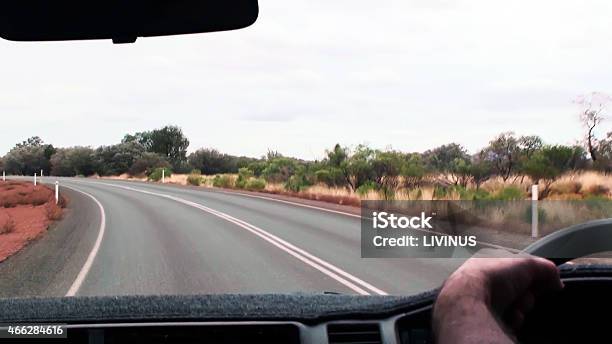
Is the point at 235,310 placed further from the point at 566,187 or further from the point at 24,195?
the point at 24,195

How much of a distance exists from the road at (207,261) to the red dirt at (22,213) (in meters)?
0.46

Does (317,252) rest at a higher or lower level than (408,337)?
lower

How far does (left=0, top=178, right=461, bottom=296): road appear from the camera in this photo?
8.79 metres

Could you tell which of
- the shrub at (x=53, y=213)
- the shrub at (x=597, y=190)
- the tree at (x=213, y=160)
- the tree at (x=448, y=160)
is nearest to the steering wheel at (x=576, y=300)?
the shrub at (x=597, y=190)

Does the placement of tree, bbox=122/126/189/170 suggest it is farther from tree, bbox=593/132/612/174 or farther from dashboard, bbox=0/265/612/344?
dashboard, bbox=0/265/612/344

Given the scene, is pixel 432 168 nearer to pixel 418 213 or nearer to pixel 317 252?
pixel 418 213

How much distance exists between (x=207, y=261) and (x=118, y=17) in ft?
28.5

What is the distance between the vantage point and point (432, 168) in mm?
23062

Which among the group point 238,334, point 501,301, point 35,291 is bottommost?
point 35,291

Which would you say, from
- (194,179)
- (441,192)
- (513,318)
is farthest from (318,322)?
(194,179)

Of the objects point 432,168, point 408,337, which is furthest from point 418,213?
point 408,337

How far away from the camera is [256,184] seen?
123ft

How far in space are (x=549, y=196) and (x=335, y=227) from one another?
17.4 feet

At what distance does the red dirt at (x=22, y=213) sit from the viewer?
1455cm
